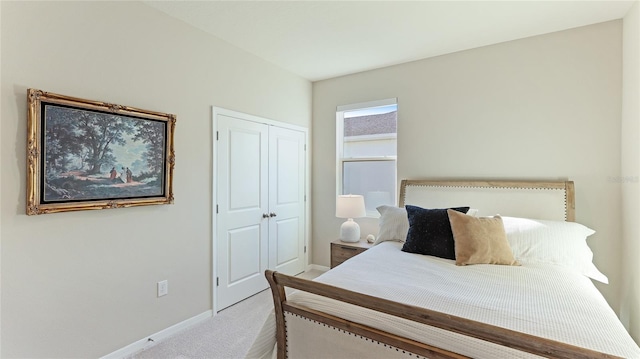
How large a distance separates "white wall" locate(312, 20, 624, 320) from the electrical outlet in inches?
89.9

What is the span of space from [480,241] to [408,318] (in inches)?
47.9

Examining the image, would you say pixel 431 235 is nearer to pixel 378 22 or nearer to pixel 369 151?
pixel 369 151

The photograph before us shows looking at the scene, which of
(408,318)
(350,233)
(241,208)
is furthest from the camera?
(350,233)

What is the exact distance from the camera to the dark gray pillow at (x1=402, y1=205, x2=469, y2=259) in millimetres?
2203

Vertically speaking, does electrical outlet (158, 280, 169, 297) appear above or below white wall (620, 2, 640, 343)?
below

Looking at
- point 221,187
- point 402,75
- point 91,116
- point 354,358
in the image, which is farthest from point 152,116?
point 402,75

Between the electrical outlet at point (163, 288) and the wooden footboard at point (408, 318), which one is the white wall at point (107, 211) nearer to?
the electrical outlet at point (163, 288)

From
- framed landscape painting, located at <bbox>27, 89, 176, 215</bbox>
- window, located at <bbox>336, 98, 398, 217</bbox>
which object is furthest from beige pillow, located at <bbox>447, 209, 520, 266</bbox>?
framed landscape painting, located at <bbox>27, 89, 176, 215</bbox>

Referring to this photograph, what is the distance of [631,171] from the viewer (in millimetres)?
2186

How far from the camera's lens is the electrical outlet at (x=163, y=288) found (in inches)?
92.7

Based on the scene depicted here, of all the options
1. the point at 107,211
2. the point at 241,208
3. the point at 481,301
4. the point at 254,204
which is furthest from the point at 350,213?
the point at 107,211

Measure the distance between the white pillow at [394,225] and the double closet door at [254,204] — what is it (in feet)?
4.34

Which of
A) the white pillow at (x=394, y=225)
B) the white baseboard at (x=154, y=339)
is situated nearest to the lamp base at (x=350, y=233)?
the white pillow at (x=394, y=225)

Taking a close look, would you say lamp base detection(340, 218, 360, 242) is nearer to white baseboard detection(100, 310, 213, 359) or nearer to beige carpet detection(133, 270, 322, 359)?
beige carpet detection(133, 270, 322, 359)
